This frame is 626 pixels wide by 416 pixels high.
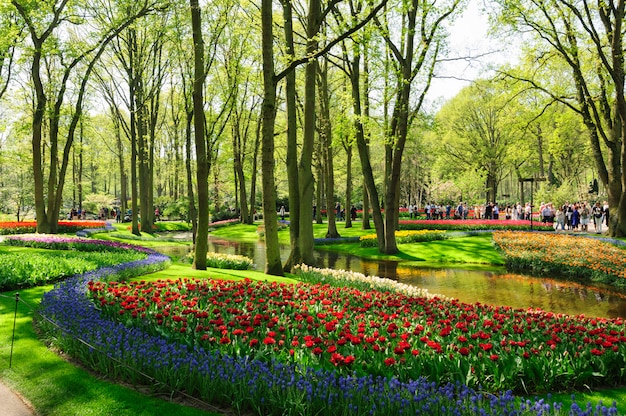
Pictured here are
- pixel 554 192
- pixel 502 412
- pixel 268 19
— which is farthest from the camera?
pixel 554 192

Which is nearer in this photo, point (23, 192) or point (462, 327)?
point (462, 327)

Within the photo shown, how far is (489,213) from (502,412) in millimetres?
38250

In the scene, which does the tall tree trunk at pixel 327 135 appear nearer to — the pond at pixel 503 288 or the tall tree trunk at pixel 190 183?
the pond at pixel 503 288

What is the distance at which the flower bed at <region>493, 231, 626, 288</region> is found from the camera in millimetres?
15078

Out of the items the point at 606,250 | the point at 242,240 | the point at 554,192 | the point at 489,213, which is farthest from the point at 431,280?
the point at 554,192

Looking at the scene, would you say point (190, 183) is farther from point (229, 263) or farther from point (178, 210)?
point (178, 210)

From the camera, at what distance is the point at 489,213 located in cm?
3909

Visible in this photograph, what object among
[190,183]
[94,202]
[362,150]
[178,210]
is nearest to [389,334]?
[362,150]

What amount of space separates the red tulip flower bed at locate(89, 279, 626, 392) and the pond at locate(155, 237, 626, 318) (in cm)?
470

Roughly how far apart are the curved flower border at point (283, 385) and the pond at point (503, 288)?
8176 mm

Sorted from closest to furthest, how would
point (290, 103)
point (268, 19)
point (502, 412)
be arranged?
point (502, 412) → point (268, 19) → point (290, 103)

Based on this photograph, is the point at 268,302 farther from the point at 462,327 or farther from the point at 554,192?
the point at 554,192

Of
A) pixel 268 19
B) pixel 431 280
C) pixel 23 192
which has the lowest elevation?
pixel 431 280

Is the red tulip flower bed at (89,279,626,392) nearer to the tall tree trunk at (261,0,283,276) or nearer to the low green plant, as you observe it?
the tall tree trunk at (261,0,283,276)
